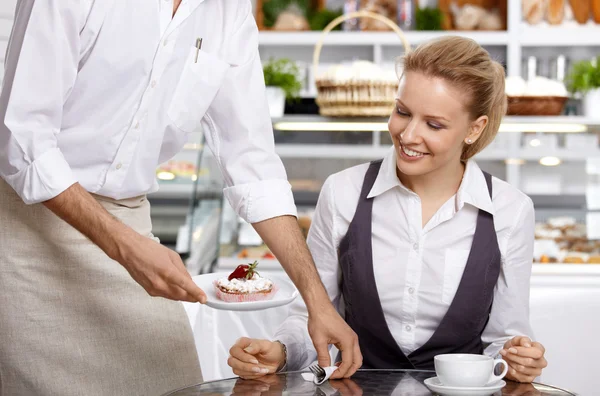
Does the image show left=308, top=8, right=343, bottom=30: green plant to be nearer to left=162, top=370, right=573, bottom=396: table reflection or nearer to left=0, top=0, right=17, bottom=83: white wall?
left=0, top=0, right=17, bottom=83: white wall

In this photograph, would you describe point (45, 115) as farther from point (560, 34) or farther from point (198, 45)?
point (560, 34)

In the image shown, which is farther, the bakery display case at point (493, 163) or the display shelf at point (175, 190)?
the display shelf at point (175, 190)

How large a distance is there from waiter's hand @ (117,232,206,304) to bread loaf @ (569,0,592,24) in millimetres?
4989

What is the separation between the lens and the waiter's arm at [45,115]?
58.2 inches

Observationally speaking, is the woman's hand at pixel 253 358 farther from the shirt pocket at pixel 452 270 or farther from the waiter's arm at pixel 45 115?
the shirt pocket at pixel 452 270

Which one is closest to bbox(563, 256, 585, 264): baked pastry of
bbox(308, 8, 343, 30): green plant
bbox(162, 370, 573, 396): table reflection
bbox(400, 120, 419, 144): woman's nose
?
bbox(400, 120, 419, 144): woman's nose

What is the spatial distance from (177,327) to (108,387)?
0.20 metres

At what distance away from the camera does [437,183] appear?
6.86ft

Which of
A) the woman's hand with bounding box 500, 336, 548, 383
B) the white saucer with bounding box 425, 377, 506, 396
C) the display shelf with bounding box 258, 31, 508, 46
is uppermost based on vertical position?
the display shelf with bounding box 258, 31, 508, 46

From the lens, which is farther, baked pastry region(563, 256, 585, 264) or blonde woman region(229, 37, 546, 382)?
baked pastry region(563, 256, 585, 264)

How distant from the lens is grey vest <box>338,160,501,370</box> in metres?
1.98

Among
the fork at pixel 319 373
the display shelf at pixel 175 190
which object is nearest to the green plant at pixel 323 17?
the display shelf at pixel 175 190

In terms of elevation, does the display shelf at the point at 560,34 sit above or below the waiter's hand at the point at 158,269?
above

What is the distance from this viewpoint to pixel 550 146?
12.1 ft
